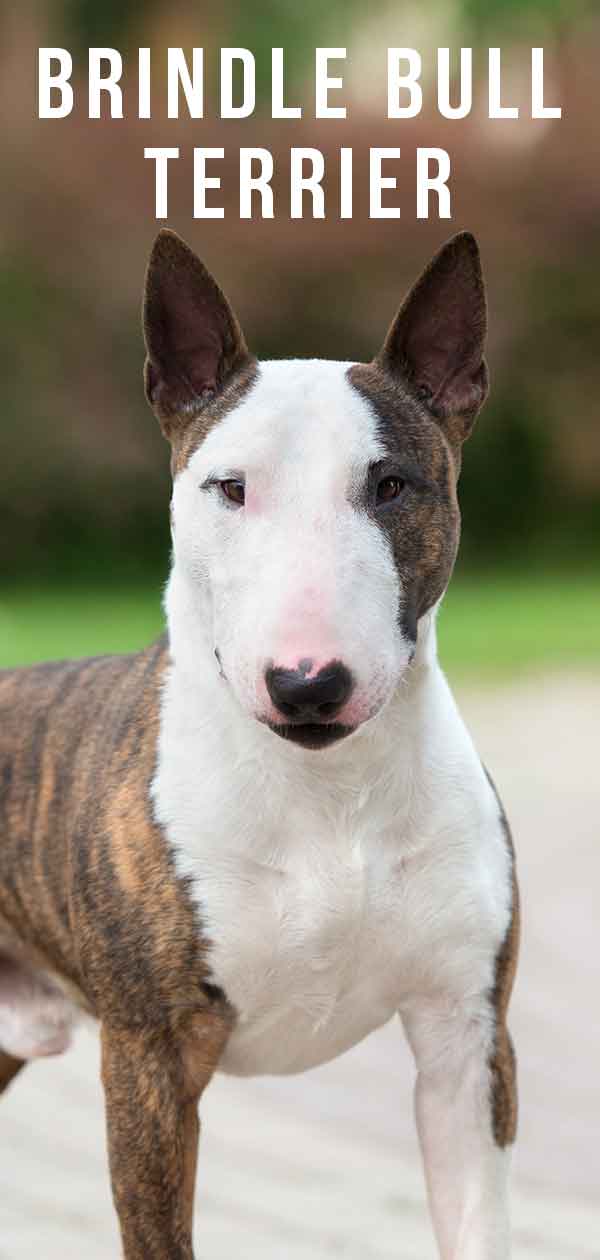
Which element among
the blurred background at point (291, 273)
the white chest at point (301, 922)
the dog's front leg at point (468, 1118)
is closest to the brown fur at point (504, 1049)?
the dog's front leg at point (468, 1118)

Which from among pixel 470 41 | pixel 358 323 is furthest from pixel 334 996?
pixel 470 41

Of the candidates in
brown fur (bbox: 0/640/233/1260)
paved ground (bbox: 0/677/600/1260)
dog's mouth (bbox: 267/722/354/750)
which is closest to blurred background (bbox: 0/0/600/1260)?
paved ground (bbox: 0/677/600/1260)

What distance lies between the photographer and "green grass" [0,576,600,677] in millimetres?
13406

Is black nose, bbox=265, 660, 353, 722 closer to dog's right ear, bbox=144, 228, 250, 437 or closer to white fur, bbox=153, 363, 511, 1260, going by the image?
white fur, bbox=153, 363, 511, 1260

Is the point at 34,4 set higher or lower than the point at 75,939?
higher

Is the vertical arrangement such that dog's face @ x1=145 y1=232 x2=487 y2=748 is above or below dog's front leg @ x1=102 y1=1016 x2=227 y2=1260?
above

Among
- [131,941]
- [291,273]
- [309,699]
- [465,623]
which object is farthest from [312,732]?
[291,273]

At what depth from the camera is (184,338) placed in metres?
2.99

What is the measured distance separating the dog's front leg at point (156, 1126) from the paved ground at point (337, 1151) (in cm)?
101

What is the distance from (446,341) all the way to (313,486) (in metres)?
0.44

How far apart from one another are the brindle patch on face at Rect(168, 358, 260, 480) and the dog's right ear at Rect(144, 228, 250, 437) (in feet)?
0.04

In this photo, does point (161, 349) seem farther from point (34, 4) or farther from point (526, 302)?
point (34, 4)

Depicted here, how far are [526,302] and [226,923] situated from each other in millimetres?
17282

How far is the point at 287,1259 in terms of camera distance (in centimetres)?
390
